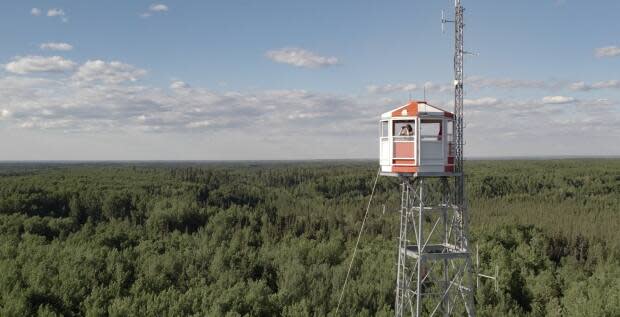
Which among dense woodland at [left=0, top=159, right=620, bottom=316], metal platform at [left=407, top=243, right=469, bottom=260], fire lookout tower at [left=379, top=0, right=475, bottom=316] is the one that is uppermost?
fire lookout tower at [left=379, top=0, right=475, bottom=316]

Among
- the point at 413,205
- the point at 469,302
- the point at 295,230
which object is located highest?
the point at 413,205

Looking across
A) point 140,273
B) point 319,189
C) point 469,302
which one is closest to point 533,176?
point 319,189

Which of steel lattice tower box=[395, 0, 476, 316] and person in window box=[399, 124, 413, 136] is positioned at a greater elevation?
person in window box=[399, 124, 413, 136]

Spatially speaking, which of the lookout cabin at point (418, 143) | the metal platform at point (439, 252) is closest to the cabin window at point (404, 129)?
the lookout cabin at point (418, 143)

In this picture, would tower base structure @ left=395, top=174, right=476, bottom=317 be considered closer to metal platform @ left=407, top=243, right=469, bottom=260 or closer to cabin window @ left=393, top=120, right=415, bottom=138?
metal platform @ left=407, top=243, right=469, bottom=260

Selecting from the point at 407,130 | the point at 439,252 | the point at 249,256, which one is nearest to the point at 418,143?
the point at 407,130

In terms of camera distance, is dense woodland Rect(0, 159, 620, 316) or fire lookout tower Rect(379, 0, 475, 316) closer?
fire lookout tower Rect(379, 0, 475, 316)

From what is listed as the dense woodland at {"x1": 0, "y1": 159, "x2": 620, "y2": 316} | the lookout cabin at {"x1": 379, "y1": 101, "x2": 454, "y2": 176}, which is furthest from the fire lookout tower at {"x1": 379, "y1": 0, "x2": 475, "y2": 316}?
the dense woodland at {"x1": 0, "y1": 159, "x2": 620, "y2": 316}

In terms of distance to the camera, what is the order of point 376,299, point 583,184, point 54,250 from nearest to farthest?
1. point 376,299
2. point 54,250
3. point 583,184

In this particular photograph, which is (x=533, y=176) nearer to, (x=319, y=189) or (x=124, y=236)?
(x=319, y=189)
